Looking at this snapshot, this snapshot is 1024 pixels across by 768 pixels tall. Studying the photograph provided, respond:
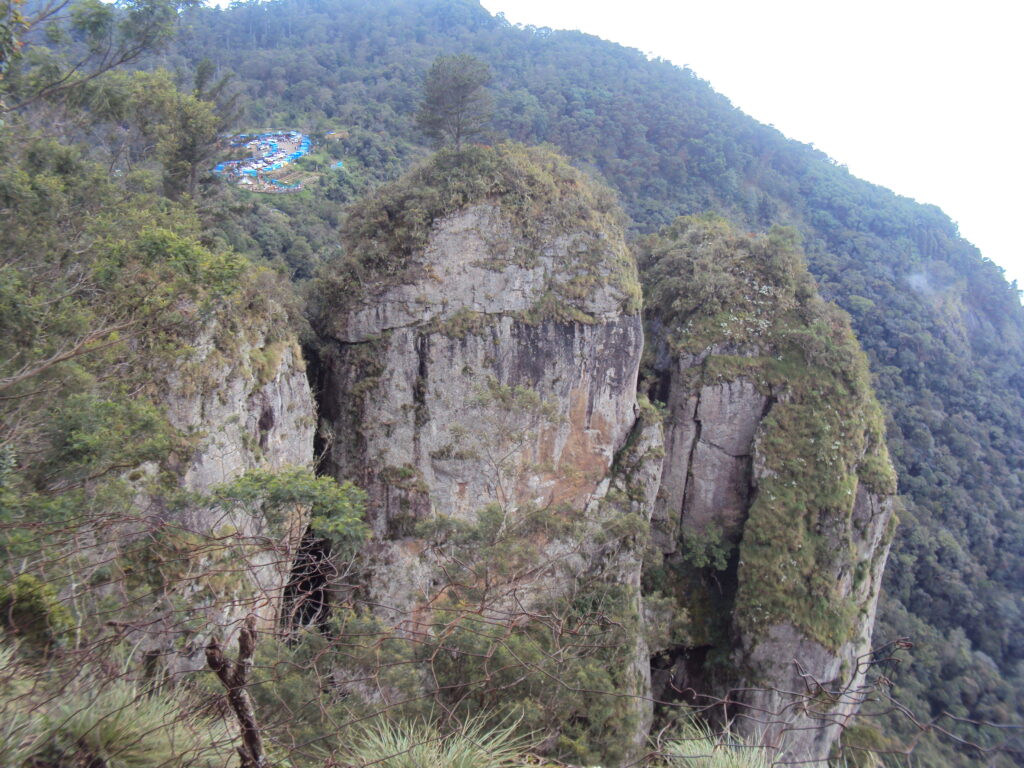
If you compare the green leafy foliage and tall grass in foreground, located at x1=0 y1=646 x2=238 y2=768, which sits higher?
the green leafy foliage

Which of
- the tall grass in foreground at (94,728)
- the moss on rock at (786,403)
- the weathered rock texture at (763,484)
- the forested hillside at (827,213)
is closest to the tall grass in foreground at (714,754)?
the tall grass in foreground at (94,728)

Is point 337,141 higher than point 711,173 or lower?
lower

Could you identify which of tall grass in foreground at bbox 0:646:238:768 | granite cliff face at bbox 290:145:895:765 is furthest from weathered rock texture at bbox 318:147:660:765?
tall grass in foreground at bbox 0:646:238:768

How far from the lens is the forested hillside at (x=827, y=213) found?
23.3 metres

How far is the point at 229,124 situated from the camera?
18.3 m

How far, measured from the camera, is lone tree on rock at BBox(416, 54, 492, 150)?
1753 centimetres

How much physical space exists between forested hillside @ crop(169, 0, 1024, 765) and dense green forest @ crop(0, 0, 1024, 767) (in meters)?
0.18

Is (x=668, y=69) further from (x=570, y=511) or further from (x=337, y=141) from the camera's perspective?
(x=570, y=511)

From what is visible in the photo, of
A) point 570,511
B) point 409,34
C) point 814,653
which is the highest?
point 409,34

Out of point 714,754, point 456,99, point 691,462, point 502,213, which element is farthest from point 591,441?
point 714,754

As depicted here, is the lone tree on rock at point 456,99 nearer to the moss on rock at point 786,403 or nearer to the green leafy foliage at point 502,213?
the green leafy foliage at point 502,213

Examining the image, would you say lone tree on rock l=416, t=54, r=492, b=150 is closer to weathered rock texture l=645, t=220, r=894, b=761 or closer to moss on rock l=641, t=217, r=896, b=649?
moss on rock l=641, t=217, r=896, b=649

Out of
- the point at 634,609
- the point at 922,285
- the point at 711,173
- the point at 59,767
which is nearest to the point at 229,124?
the point at 634,609

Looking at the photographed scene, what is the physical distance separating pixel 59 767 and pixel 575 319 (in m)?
13.0
